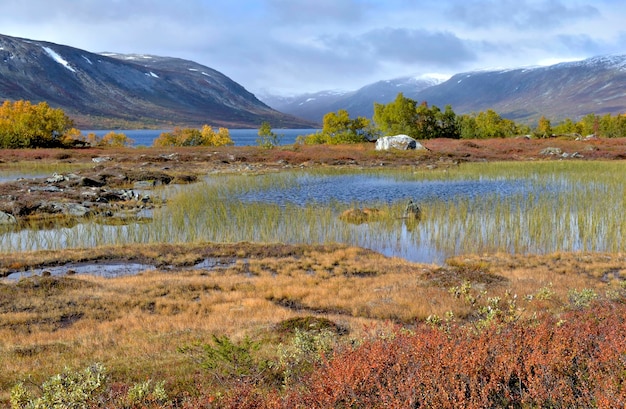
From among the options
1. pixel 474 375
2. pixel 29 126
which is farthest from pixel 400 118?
pixel 474 375

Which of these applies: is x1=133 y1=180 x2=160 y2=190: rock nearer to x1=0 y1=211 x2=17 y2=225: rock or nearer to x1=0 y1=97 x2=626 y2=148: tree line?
x1=0 y1=211 x2=17 y2=225: rock

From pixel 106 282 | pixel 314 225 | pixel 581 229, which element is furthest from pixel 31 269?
pixel 581 229

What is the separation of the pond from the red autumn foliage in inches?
563

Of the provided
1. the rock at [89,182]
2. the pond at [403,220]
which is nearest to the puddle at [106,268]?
the pond at [403,220]

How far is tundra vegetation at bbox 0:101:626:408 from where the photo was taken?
19.0 feet

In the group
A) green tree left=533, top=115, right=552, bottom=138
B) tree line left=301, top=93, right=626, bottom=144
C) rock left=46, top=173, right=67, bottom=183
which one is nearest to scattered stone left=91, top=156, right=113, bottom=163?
rock left=46, top=173, right=67, bottom=183

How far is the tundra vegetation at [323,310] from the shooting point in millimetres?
5805

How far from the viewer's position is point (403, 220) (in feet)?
90.2

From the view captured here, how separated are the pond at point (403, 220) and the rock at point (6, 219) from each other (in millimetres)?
3134

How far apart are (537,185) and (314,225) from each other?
2207cm

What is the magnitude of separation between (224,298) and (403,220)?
15249 millimetres

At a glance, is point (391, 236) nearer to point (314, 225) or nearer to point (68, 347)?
point (314, 225)

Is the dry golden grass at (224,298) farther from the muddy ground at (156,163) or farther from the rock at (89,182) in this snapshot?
the rock at (89,182)

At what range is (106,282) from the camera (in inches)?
664
